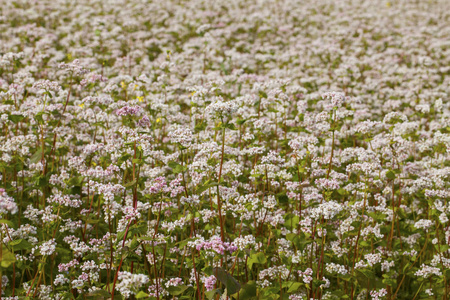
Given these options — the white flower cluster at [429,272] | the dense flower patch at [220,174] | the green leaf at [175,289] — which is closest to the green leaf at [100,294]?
the dense flower patch at [220,174]

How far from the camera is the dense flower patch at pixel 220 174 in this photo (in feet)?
13.9

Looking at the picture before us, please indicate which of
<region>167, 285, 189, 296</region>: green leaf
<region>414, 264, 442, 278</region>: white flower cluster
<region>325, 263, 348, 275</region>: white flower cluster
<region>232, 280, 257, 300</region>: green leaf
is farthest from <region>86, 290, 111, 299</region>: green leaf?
<region>414, 264, 442, 278</region>: white flower cluster

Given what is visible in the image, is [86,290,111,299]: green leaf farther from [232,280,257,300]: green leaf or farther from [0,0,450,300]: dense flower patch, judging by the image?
[232,280,257,300]: green leaf

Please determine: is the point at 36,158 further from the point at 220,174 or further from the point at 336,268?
the point at 336,268

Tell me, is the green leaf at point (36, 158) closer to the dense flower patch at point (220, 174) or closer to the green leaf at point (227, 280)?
the dense flower patch at point (220, 174)

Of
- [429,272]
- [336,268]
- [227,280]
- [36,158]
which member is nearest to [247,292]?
[227,280]

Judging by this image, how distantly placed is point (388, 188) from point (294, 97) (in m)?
3.20

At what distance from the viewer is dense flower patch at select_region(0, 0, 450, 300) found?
4.22 metres

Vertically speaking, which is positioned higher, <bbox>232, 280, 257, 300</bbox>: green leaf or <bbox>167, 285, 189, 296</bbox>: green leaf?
<bbox>167, 285, 189, 296</bbox>: green leaf

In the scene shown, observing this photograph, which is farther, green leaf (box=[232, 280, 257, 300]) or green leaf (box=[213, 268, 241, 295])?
green leaf (box=[232, 280, 257, 300])

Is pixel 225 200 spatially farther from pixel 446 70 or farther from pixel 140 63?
pixel 446 70

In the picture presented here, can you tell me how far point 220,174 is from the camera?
14.0 feet

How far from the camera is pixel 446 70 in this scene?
11641mm

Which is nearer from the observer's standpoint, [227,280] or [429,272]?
[227,280]
